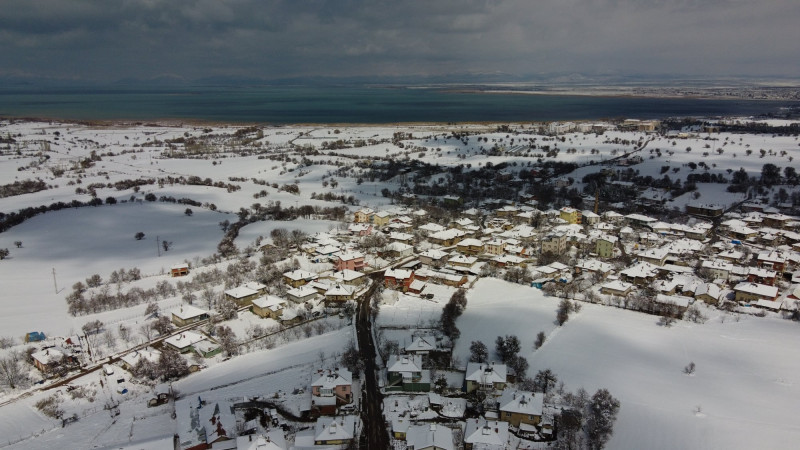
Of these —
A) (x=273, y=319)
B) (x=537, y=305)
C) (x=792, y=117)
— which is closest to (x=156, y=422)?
(x=273, y=319)

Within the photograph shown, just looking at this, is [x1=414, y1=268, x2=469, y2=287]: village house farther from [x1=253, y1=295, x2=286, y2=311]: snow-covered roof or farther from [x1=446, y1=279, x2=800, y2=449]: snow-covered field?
[x1=253, y1=295, x2=286, y2=311]: snow-covered roof

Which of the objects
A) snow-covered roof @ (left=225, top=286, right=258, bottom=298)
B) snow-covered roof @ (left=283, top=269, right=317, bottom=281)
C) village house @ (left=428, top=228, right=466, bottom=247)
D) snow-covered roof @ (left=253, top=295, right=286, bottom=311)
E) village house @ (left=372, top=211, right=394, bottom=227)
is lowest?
snow-covered roof @ (left=253, top=295, right=286, bottom=311)

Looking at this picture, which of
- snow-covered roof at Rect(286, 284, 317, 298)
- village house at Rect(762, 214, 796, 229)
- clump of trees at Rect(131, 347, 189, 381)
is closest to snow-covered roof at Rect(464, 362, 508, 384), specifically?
snow-covered roof at Rect(286, 284, 317, 298)

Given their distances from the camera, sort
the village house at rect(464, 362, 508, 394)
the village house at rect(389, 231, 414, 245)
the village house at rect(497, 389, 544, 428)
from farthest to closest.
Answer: the village house at rect(389, 231, 414, 245) < the village house at rect(464, 362, 508, 394) < the village house at rect(497, 389, 544, 428)

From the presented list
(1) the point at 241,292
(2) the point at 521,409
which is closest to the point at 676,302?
(2) the point at 521,409

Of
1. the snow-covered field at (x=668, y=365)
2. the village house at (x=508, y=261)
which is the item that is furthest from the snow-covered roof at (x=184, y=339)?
the village house at (x=508, y=261)

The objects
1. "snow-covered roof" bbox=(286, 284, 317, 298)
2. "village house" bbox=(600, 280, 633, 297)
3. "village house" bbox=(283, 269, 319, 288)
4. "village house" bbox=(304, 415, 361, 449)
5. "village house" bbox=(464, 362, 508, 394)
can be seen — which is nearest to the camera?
"village house" bbox=(304, 415, 361, 449)
